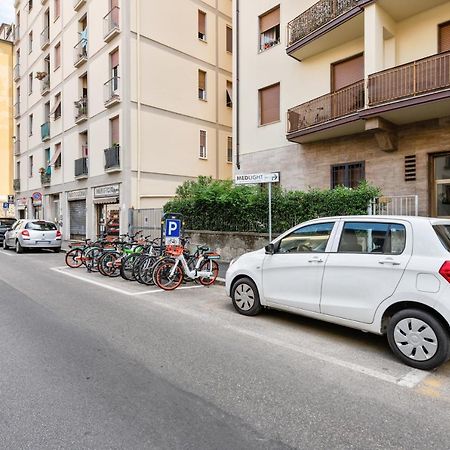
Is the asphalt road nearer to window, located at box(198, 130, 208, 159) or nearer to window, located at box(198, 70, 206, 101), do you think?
window, located at box(198, 130, 208, 159)

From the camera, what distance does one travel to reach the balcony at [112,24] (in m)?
18.4

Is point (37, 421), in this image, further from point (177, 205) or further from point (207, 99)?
point (207, 99)

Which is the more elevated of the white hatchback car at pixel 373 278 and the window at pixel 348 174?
the window at pixel 348 174

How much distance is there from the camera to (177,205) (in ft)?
46.0

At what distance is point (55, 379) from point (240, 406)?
1851 millimetres

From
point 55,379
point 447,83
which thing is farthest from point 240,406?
point 447,83

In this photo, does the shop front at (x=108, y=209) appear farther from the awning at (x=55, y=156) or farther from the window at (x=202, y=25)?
the window at (x=202, y=25)

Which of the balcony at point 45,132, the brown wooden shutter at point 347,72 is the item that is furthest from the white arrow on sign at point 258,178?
the balcony at point 45,132

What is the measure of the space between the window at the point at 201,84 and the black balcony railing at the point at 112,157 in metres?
6.19

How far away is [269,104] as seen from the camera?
1645cm

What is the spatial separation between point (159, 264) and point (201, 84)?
1625 centimetres

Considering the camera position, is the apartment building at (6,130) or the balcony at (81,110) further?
the apartment building at (6,130)

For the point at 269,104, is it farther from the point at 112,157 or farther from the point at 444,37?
the point at 112,157

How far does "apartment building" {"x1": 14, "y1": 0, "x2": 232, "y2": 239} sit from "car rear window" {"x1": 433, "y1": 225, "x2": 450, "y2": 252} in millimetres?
15290
